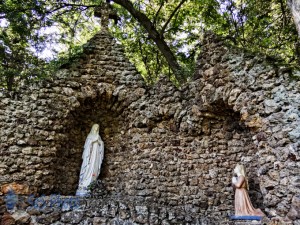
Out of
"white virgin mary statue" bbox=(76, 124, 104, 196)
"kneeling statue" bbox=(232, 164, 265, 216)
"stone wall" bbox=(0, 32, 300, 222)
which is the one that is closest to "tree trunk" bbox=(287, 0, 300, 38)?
"stone wall" bbox=(0, 32, 300, 222)

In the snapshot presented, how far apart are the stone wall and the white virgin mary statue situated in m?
0.21

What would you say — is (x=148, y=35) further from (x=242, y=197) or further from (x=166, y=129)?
(x=242, y=197)

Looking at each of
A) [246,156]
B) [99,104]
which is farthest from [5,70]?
[246,156]

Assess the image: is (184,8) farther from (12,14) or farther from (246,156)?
(246,156)

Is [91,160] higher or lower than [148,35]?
lower

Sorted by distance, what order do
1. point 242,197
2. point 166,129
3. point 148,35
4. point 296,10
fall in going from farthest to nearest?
point 148,35, point 166,129, point 242,197, point 296,10

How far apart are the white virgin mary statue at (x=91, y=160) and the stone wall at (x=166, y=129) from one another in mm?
208

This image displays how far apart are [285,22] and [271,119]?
169 inches

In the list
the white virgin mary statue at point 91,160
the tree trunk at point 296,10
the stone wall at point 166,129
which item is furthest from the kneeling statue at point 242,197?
the white virgin mary statue at point 91,160

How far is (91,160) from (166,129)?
186 centimetres

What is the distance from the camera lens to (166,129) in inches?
231

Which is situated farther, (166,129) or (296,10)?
(166,129)

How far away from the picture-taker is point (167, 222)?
4422mm

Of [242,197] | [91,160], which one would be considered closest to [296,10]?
[242,197]
